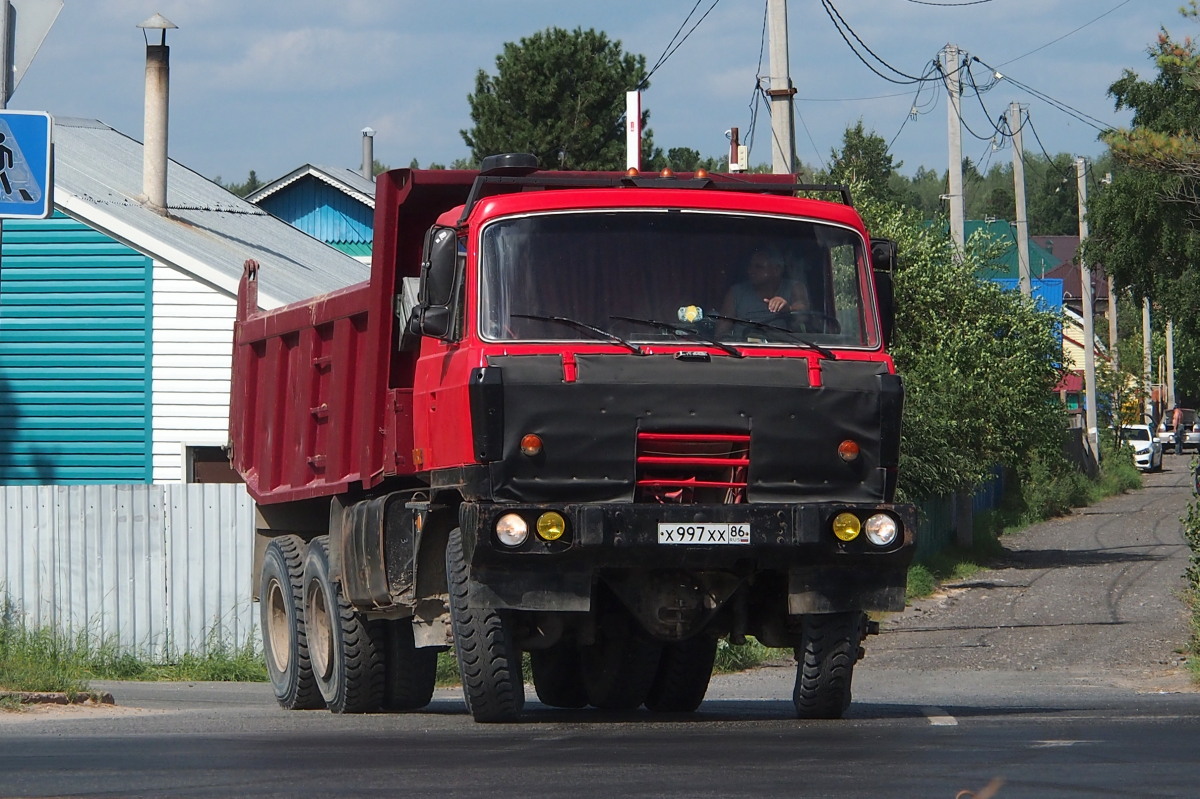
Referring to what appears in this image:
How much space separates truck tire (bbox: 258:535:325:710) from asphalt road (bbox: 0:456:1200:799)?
247 mm

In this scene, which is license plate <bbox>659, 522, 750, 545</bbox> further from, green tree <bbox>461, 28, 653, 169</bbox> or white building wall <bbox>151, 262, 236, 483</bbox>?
green tree <bbox>461, 28, 653, 169</bbox>

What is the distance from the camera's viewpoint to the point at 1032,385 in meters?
28.9

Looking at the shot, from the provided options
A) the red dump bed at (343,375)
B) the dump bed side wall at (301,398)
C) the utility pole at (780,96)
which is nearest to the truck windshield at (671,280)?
the red dump bed at (343,375)

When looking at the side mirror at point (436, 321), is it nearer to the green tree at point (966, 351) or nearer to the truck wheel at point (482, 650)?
the truck wheel at point (482, 650)

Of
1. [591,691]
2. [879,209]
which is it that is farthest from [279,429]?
[879,209]

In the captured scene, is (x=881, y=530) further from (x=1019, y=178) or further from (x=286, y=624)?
(x=1019, y=178)

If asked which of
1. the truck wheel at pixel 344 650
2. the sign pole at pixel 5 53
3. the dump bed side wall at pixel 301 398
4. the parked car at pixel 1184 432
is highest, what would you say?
the sign pole at pixel 5 53

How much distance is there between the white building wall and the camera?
63.0 feet

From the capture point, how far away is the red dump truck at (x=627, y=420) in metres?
8.25

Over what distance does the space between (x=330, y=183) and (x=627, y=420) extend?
34569mm

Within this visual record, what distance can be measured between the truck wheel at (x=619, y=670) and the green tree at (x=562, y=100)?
35.7 meters

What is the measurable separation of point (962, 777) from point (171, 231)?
1621 centimetres

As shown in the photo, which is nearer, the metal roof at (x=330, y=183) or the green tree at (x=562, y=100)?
the metal roof at (x=330, y=183)

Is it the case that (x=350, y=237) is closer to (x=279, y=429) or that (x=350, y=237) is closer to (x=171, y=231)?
(x=171, y=231)
